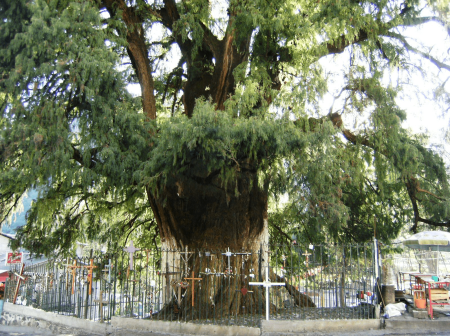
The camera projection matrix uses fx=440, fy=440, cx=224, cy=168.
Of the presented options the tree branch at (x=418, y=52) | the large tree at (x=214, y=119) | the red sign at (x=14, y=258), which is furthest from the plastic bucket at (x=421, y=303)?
the red sign at (x=14, y=258)

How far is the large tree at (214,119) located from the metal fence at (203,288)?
107cm

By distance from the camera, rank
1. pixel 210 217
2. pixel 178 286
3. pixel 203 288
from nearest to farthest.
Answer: pixel 178 286
pixel 203 288
pixel 210 217

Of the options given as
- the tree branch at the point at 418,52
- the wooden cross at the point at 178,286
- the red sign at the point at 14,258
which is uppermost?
the tree branch at the point at 418,52

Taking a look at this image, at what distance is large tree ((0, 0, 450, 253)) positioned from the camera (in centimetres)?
969

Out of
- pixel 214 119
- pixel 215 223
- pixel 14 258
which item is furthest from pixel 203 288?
pixel 14 258

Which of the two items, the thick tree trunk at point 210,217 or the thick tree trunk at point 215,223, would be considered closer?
the thick tree trunk at point 215,223

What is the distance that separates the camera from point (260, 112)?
1088 cm

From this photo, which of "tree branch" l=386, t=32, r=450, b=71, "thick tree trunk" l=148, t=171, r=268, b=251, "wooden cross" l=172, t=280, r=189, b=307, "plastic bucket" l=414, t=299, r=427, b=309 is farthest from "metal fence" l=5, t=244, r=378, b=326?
"tree branch" l=386, t=32, r=450, b=71

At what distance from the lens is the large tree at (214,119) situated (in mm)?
9688

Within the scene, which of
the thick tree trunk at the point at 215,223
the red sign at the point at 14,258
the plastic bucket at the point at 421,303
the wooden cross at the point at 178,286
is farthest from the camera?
the red sign at the point at 14,258

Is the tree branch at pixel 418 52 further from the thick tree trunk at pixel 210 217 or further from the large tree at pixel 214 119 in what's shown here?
the thick tree trunk at pixel 210 217

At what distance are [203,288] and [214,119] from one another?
15.5 feet

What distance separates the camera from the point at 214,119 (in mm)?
8977

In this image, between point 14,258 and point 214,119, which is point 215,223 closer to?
point 214,119
